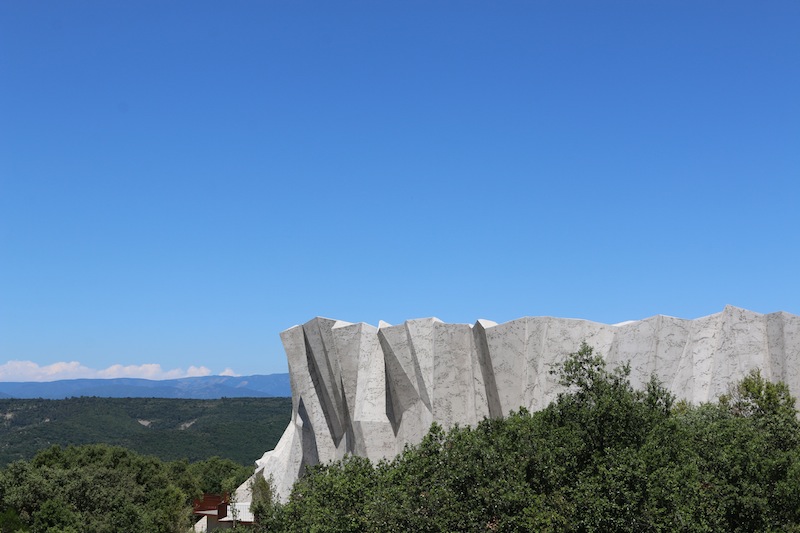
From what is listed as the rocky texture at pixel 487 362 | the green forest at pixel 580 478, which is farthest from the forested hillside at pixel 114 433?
the green forest at pixel 580 478

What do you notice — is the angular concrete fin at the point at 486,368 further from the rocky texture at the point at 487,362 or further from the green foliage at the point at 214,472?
the green foliage at the point at 214,472

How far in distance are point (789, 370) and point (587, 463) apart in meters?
17.7

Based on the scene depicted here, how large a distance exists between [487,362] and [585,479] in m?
17.8

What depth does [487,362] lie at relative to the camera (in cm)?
3656

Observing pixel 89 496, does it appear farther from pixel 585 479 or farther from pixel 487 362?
pixel 585 479

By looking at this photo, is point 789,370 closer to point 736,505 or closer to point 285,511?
point 736,505

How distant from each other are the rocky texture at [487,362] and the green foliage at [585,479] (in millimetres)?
12179

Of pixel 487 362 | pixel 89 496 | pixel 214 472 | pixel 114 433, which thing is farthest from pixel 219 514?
pixel 114 433

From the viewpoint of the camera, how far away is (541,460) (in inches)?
758

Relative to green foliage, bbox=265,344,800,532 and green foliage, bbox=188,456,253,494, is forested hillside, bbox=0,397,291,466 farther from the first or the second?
green foliage, bbox=265,344,800,532

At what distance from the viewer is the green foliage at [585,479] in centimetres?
1788

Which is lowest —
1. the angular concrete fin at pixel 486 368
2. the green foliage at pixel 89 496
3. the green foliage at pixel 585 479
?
the green foliage at pixel 89 496

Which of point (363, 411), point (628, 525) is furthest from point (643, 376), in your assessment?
point (628, 525)

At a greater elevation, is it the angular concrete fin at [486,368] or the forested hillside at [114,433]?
the angular concrete fin at [486,368]
